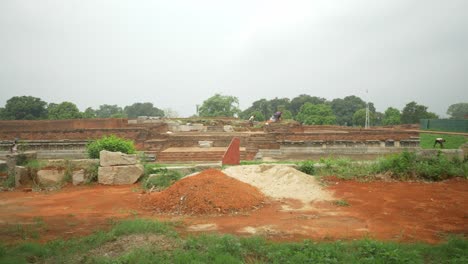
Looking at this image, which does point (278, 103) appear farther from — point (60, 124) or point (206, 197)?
point (206, 197)

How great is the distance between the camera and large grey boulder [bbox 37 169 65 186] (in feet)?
25.8

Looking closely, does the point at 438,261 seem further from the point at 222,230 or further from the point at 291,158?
the point at 291,158

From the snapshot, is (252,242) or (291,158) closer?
(252,242)

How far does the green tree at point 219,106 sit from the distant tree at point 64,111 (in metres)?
19.4

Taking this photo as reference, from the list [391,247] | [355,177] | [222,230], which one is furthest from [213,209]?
[355,177]

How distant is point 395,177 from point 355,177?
95 cm

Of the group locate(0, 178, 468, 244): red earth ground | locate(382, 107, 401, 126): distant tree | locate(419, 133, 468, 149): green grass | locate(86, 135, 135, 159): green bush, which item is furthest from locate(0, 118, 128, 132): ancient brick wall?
locate(382, 107, 401, 126): distant tree

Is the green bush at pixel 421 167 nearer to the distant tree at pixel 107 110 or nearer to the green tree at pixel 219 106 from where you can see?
the green tree at pixel 219 106

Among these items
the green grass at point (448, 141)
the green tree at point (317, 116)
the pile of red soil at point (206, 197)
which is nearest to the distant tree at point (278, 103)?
the green tree at point (317, 116)

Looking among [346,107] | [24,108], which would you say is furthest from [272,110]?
[24,108]

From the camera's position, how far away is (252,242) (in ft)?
12.3

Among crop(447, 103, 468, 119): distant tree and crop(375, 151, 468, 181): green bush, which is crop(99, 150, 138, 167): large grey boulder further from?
crop(447, 103, 468, 119): distant tree

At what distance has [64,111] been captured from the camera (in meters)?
30.2

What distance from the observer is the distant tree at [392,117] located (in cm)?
3828
